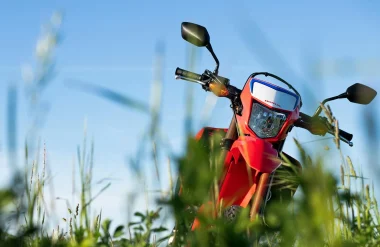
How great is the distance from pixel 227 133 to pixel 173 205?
113 inches

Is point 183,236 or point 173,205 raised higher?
point 173,205

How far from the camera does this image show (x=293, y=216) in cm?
143

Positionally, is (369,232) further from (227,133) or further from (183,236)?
(227,133)

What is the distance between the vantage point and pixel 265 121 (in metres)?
4.05

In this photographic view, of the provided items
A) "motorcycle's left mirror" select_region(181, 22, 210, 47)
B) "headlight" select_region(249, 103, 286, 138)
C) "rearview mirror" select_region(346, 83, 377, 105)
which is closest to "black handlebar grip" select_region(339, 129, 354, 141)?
"rearview mirror" select_region(346, 83, 377, 105)

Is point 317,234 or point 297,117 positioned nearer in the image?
point 317,234

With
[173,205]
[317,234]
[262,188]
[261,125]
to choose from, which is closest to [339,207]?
[317,234]

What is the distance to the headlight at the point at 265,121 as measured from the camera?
4027mm

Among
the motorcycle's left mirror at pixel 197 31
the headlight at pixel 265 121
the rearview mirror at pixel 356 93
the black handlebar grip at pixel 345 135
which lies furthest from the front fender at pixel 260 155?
the black handlebar grip at pixel 345 135

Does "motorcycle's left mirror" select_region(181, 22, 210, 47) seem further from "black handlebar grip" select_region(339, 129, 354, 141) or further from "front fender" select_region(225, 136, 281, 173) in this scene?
"black handlebar grip" select_region(339, 129, 354, 141)

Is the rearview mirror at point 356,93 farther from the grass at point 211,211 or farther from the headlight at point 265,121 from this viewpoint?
the grass at point 211,211

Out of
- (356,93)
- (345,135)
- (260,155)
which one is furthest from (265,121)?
(345,135)

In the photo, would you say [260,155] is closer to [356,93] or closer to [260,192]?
[260,192]

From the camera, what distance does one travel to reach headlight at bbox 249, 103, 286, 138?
4.03m
